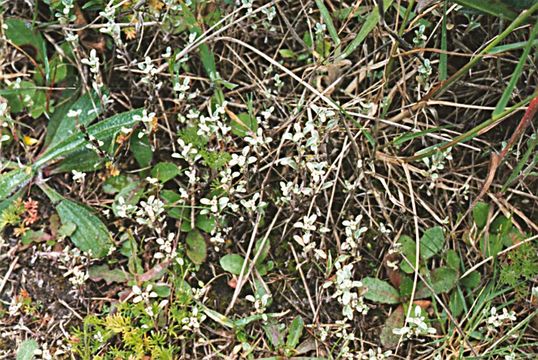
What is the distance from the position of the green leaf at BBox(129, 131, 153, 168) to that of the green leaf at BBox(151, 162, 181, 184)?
5 centimetres

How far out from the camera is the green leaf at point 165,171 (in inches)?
86.0

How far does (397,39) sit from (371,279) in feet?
2.54

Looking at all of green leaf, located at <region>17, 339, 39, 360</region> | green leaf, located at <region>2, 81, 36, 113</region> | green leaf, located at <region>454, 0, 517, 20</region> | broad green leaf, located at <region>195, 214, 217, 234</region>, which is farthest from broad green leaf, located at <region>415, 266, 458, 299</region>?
green leaf, located at <region>2, 81, 36, 113</region>

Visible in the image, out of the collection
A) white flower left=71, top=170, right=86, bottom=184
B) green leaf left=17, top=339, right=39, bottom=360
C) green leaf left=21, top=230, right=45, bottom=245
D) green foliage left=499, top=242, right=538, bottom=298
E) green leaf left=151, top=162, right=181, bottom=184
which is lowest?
green leaf left=17, top=339, right=39, bottom=360

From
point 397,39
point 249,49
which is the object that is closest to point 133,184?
point 249,49

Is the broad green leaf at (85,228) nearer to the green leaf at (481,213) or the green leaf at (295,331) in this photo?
the green leaf at (295,331)

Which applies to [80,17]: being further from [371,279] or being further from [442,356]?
[442,356]

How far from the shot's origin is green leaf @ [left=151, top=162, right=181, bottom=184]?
2184mm

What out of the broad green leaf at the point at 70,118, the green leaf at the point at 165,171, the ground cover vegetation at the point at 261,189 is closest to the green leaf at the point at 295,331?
the ground cover vegetation at the point at 261,189

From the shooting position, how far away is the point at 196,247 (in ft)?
7.11

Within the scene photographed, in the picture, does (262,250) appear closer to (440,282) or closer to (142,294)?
(142,294)

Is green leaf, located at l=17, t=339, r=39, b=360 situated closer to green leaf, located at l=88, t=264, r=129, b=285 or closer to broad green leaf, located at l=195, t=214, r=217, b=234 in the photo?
green leaf, located at l=88, t=264, r=129, b=285

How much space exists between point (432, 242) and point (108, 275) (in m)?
1.07

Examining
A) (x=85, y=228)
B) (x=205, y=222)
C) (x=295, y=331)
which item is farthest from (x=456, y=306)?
(x=85, y=228)
